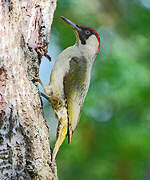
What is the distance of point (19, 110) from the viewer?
2.58 meters

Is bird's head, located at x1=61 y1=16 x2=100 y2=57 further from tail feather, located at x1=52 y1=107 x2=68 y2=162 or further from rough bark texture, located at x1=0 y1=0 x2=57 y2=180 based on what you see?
rough bark texture, located at x1=0 y1=0 x2=57 y2=180

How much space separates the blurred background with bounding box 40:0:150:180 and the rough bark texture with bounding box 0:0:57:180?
2664 mm

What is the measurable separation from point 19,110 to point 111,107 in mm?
3813

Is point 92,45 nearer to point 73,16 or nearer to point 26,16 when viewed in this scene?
point 26,16

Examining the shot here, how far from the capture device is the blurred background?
5.73m

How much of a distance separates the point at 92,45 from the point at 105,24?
245cm

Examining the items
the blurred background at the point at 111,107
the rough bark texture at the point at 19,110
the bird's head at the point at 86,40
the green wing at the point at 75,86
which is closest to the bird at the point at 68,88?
the green wing at the point at 75,86

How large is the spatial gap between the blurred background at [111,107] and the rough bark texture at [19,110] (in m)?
2.66

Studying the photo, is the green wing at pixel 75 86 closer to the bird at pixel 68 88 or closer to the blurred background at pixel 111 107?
the bird at pixel 68 88

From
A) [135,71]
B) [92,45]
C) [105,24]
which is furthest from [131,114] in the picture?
[92,45]

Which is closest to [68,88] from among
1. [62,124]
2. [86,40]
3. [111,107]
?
[62,124]

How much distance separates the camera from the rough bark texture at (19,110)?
243 cm

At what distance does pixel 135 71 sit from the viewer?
581 centimetres

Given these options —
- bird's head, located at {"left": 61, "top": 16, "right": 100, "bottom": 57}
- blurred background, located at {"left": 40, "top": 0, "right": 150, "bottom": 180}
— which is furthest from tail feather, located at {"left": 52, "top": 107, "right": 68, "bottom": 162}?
blurred background, located at {"left": 40, "top": 0, "right": 150, "bottom": 180}
